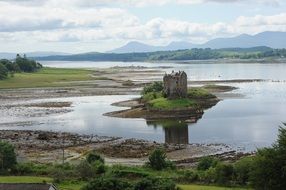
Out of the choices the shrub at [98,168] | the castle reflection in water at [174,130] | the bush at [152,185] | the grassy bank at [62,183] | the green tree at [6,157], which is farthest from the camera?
the castle reflection in water at [174,130]

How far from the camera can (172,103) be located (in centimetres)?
9231

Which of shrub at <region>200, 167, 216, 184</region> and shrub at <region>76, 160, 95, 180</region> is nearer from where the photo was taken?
shrub at <region>200, 167, 216, 184</region>

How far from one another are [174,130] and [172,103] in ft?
58.9

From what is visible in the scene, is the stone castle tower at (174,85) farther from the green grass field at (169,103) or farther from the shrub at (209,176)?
the shrub at (209,176)

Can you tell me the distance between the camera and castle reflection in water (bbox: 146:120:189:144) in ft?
221

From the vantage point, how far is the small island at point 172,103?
89.4m

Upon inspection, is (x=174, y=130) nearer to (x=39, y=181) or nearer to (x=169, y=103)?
(x=169, y=103)

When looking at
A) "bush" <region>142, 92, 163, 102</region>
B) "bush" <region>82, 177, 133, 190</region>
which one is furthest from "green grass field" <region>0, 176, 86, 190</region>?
"bush" <region>142, 92, 163, 102</region>

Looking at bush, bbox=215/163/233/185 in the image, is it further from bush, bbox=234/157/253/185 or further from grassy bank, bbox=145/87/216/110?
grassy bank, bbox=145/87/216/110

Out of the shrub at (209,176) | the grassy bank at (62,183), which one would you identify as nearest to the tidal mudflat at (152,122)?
the shrub at (209,176)

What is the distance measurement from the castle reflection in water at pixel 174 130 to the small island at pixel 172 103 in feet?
11.6

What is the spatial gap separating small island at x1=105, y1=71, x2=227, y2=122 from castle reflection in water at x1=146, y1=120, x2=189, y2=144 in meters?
3.54

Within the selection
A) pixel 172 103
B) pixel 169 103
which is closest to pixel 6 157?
pixel 169 103

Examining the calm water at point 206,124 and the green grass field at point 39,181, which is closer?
the green grass field at point 39,181
